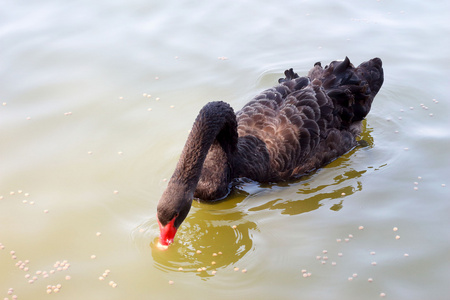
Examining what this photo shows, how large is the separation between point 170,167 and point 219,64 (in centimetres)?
245

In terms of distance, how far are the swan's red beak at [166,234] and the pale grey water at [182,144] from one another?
23 cm

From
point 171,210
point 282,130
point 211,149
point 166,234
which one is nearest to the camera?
point 171,210

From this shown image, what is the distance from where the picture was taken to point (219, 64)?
354 inches

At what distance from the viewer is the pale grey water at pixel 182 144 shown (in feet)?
18.7

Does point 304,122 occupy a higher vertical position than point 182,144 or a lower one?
higher

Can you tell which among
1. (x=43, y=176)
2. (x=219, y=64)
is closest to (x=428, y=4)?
(x=219, y=64)

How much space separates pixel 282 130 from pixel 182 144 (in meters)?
1.22

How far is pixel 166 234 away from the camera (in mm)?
5613

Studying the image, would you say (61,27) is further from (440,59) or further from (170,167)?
(440,59)

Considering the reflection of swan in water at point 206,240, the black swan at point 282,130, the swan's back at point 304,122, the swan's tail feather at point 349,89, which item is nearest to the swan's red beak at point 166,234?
the reflection of swan in water at point 206,240

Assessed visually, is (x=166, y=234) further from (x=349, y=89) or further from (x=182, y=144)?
(x=349, y=89)

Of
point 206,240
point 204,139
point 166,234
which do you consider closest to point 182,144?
point 204,139

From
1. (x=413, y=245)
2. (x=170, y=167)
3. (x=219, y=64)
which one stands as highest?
(x=219, y=64)

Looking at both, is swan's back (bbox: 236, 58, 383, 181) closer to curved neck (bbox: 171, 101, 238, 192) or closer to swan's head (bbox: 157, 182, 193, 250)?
curved neck (bbox: 171, 101, 238, 192)
